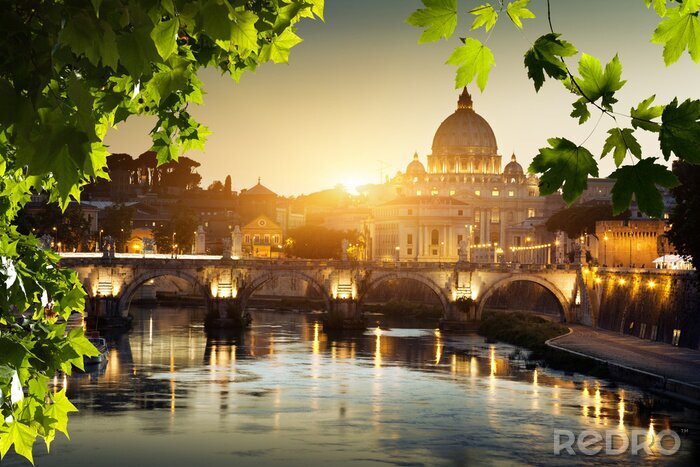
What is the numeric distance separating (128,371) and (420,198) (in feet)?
312

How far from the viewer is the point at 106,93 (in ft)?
16.4

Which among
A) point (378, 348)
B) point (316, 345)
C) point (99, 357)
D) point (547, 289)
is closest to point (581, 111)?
point (99, 357)

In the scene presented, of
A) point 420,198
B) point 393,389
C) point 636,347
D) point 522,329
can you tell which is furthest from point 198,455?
point 420,198

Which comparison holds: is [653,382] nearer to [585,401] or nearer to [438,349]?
[585,401]

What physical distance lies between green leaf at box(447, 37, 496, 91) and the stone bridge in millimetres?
68779

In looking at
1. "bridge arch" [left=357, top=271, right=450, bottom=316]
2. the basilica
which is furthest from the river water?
the basilica

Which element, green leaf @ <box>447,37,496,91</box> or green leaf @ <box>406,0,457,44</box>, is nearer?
green leaf @ <box>406,0,457,44</box>

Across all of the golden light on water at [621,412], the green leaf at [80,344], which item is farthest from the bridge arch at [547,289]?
the green leaf at [80,344]

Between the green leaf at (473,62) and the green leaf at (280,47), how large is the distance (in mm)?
1945

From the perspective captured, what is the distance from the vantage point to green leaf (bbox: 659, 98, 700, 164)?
3527mm

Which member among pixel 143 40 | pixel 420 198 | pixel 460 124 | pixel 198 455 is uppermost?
pixel 460 124

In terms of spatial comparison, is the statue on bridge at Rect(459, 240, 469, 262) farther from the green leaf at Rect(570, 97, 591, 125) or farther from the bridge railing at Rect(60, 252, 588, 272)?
the green leaf at Rect(570, 97, 591, 125)

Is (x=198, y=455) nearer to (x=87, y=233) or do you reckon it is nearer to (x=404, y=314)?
(x=404, y=314)

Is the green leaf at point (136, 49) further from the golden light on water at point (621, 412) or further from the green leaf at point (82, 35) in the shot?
the golden light on water at point (621, 412)
